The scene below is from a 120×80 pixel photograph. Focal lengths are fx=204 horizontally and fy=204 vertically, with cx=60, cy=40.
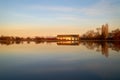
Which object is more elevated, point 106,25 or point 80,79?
point 106,25

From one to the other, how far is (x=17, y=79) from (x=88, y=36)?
7531cm

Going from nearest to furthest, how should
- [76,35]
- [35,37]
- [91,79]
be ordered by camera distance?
[91,79]
[76,35]
[35,37]

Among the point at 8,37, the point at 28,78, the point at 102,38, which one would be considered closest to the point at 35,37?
the point at 8,37

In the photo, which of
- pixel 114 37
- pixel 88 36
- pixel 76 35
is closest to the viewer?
pixel 114 37

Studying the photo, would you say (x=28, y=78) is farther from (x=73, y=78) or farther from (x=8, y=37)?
(x=8, y=37)

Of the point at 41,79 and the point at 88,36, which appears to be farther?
the point at 88,36

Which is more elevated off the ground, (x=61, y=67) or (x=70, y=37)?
(x=70, y=37)

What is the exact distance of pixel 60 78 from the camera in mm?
7824

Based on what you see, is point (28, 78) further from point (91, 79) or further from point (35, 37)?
point (35, 37)

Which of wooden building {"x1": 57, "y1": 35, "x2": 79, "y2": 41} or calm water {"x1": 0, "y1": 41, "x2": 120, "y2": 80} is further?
wooden building {"x1": 57, "y1": 35, "x2": 79, "y2": 41}

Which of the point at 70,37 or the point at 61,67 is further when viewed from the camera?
the point at 70,37

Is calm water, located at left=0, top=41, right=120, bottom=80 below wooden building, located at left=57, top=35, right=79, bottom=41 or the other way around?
below

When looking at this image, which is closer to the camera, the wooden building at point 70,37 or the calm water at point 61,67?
the calm water at point 61,67

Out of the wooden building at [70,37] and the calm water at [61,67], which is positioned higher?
the wooden building at [70,37]
